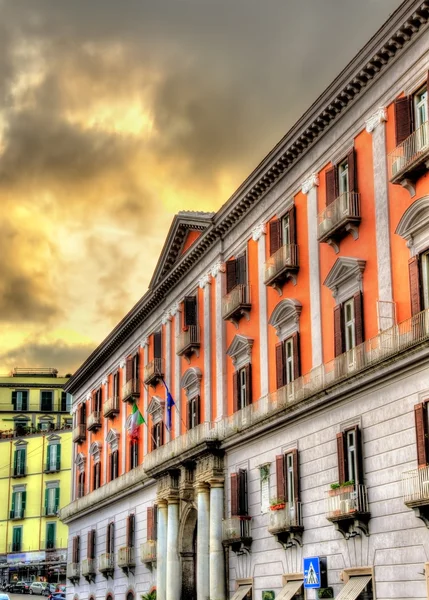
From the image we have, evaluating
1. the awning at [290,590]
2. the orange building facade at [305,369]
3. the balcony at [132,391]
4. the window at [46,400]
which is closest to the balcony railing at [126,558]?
the orange building facade at [305,369]

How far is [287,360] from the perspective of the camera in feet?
131

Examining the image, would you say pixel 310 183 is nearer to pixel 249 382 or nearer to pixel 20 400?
pixel 249 382

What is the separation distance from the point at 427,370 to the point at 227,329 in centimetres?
1799

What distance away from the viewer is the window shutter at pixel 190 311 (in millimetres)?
50531

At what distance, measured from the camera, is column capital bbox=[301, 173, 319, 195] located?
3806cm

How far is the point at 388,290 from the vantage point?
32312 mm

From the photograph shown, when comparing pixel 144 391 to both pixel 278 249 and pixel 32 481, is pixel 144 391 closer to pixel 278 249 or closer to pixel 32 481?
pixel 278 249

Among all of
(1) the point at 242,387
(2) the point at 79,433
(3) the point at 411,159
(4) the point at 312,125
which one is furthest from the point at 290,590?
(2) the point at 79,433

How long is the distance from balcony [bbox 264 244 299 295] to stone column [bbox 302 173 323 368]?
45.2 inches

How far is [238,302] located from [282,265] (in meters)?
4.55

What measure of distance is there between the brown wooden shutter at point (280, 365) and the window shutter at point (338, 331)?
15.0ft

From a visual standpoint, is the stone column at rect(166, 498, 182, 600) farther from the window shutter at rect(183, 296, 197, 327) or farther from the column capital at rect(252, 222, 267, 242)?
the column capital at rect(252, 222, 267, 242)

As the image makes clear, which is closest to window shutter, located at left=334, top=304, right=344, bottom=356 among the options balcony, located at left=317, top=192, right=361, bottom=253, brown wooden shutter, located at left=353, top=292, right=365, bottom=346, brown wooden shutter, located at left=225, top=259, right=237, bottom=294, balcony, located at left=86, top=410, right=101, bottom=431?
brown wooden shutter, located at left=353, top=292, right=365, bottom=346

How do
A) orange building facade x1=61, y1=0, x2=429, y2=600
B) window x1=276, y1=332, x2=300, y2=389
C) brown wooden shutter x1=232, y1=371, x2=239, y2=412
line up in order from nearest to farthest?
orange building facade x1=61, y1=0, x2=429, y2=600, window x1=276, y1=332, x2=300, y2=389, brown wooden shutter x1=232, y1=371, x2=239, y2=412
